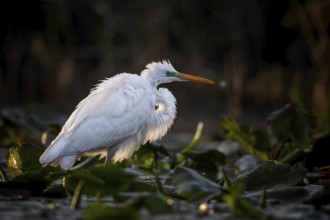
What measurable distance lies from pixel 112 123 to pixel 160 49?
672 cm

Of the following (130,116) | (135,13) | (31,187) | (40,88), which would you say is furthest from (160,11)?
(31,187)

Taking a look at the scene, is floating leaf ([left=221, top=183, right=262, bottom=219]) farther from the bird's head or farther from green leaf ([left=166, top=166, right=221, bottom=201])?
the bird's head

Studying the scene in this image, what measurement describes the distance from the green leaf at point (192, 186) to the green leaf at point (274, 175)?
22.6 inches

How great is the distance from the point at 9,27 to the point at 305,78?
4.45m

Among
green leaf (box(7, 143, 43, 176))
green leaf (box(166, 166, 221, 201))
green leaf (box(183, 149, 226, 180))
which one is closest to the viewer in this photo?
green leaf (box(166, 166, 221, 201))

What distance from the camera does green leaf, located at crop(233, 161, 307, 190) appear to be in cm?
427

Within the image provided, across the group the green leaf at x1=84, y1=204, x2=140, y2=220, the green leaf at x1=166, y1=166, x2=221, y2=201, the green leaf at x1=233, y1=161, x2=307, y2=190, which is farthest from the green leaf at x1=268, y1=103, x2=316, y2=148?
the green leaf at x1=84, y1=204, x2=140, y2=220

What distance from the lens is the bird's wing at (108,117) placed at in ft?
16.1

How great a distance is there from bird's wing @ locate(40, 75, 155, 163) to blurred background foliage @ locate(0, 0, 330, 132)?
5369mm

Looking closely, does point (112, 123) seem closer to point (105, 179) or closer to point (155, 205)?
point (105, 179)

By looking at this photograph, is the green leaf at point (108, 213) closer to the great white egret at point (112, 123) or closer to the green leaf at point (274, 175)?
the green leaf at point (274, 175)

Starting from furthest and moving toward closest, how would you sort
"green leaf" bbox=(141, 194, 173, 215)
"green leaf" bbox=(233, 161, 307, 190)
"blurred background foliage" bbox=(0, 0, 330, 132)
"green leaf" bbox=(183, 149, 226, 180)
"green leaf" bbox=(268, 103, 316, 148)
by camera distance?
"blurred background foliage" bbox=(0, 0, 330, 132)
"green leaf" bbox=(183, 149, 226, 180)
"green leaf" bbox=(268, 103, 316, 148)
"green leaf" bbox=(233, 161, 307, 190)
"green leaf" bbox=(141, 194, 173, 215)

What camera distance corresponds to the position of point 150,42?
1176cm

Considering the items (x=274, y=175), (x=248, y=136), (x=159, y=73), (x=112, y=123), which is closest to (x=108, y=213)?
(x=274, y=175)
